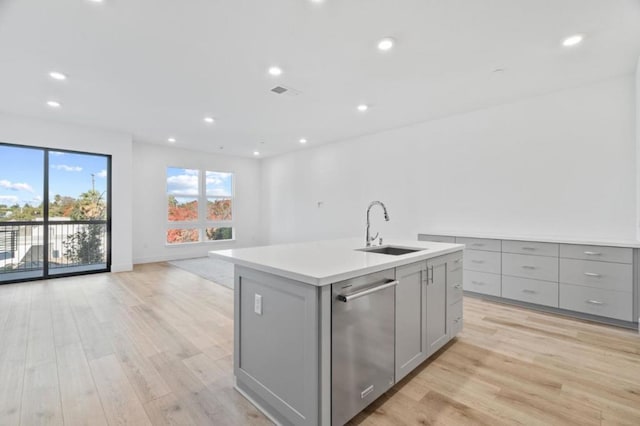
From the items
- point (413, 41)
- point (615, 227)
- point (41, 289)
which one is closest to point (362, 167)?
point (413, 41)

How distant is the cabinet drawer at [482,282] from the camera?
3.83m

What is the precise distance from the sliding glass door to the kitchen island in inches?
201

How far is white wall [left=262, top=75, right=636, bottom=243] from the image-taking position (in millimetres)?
3420

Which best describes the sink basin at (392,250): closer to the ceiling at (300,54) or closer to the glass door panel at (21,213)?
the ceiling at (300,54)

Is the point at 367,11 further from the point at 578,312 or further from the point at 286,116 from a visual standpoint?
the point at 578,312

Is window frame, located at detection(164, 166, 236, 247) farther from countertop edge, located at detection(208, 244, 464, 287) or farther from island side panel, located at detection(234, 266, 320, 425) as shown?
island side panel, located at detection(234, 266, 320, 425)

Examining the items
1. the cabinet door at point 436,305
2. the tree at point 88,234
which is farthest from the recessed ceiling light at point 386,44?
the tree at point 88,234

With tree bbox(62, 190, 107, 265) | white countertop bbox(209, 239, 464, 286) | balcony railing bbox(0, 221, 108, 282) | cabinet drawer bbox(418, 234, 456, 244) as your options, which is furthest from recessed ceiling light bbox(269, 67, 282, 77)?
balcony railing bbox(0, 221, 108, 282)

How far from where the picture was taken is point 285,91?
149 inches

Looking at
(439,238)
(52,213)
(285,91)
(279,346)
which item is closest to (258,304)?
(279,346)

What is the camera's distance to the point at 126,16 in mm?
2312

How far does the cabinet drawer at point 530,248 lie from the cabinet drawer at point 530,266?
0.05m

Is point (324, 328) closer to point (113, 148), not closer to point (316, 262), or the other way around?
point (316, 262)

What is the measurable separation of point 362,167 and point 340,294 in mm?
4784
